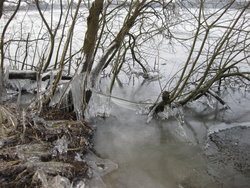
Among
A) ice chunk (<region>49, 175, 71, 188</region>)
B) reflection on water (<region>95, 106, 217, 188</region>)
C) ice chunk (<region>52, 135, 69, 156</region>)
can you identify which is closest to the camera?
ice chunk (<region>49, 175, 71, 188</region>)

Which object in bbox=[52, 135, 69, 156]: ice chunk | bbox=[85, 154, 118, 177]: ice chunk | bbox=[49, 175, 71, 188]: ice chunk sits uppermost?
bbox=[52, 135, 69, 156]: ice chunk

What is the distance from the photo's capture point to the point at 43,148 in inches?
160

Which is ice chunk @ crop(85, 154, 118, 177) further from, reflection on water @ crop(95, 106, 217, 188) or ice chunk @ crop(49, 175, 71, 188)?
ice chunk @ crop(49, 175, 71, 188)

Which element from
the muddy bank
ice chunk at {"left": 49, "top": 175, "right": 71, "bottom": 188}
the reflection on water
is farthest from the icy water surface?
ice chunk at {"left": 49, "top": 175, "right": 71, "bottom": 188}

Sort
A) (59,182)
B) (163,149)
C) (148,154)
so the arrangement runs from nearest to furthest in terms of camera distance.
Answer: (59,182)
(148,154)
(163,149)

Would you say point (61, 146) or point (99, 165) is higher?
point (61, 146)

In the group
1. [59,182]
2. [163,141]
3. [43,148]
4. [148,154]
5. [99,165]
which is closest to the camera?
[59,182]

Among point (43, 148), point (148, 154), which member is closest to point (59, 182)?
point (43, 148)

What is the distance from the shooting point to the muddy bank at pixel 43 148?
3.42 meters

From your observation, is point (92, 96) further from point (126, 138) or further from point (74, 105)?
point (126, 138)

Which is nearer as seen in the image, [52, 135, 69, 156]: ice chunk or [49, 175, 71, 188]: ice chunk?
[49, 175, 71, 188]: ice chunk

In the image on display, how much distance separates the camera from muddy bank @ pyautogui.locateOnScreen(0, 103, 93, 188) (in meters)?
3.42

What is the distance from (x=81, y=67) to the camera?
4.78 meters

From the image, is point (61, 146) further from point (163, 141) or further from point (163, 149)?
point (163, 141)
